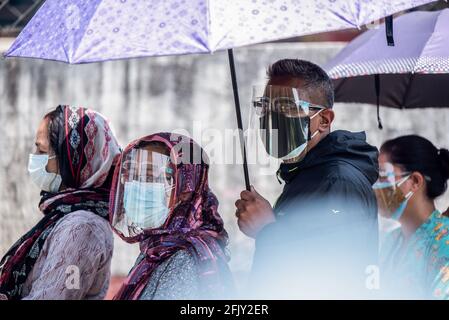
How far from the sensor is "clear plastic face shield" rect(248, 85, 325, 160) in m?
3.03

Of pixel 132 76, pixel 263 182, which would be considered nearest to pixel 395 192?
pixel 263 182

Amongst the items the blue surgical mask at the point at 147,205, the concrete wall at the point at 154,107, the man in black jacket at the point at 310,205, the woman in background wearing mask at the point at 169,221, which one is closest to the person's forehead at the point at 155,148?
the woman in background wearing mask at the point at 169,221

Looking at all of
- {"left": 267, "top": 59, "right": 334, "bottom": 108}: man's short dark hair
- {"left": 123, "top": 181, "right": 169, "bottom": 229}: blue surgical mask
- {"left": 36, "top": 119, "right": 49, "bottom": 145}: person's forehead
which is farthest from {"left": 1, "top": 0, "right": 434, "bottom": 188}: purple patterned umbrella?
{"left": 36, "top": 119, "right": 49, "bottom": 145}: person's forehead

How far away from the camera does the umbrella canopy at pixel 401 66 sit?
13.0 ft

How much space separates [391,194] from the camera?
3.93 meters

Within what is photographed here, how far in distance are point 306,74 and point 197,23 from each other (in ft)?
2.26

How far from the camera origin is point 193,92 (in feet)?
21.7

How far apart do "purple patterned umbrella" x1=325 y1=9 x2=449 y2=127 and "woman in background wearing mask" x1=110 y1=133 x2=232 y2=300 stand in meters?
1.34

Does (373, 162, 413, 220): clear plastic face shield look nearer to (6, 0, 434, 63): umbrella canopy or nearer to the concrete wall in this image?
(6, 0, 434, 63): umbrella canopy

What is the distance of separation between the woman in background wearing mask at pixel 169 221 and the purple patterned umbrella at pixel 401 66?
134 centimetres

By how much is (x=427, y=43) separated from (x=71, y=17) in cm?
193

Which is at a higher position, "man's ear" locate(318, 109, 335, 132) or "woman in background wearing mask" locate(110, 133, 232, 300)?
"man's ear" locate(318, 109, 335, 132)

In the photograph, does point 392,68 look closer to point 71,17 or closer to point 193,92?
point 71,17

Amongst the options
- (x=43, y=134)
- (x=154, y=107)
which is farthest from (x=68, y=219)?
(x=154, y=107)
